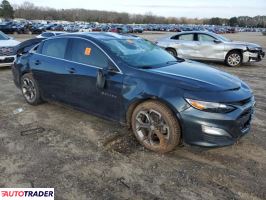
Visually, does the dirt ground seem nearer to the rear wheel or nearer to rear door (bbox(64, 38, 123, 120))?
rear door (bbox(64, 38, 123, 120))

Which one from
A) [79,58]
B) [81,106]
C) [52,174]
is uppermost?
[79,58]

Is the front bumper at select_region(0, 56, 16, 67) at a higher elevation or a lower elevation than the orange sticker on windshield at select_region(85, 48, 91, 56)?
lower

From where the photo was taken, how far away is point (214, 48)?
1265 centimetres

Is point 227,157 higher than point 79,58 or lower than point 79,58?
lower

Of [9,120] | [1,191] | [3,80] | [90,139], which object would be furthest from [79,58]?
[3,80]

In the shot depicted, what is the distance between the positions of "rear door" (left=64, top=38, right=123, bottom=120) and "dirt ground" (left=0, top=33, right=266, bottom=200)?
426mm

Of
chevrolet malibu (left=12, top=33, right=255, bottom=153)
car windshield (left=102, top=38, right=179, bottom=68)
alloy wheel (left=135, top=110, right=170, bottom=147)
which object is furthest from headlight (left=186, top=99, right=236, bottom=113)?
car windshield (left=102, top=38, right=179, bottom=68)

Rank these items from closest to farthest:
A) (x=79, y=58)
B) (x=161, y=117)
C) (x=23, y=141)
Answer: (x=161, y=117) < (x=23, y=141) < (x=79, y=58)

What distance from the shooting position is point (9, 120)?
5.55m

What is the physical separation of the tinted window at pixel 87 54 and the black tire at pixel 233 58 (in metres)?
8.74

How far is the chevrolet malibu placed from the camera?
384cm

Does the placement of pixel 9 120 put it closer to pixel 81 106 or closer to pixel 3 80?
pixel 81 106

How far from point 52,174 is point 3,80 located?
621cm

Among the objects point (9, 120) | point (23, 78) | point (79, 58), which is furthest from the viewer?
point (23, 78)
